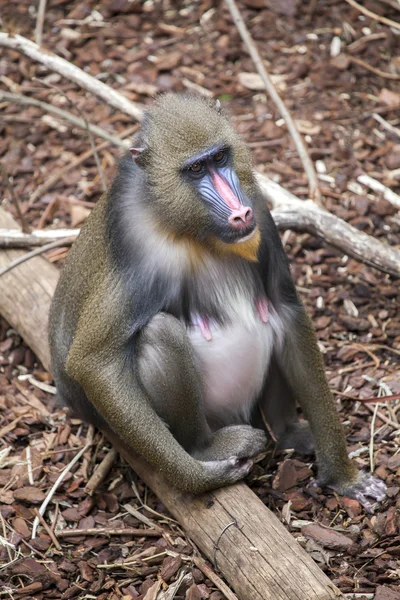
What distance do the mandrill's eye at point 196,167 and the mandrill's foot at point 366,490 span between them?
1.76m

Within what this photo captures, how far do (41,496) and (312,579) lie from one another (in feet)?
5.53

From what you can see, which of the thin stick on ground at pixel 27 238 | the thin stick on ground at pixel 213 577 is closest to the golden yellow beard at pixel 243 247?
the thin stick on ground at pixel 213 577

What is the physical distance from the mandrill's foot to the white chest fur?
64 cm

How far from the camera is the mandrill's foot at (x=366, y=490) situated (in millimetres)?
4430

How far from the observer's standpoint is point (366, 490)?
448 centimetres

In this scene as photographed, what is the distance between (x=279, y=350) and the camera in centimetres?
462

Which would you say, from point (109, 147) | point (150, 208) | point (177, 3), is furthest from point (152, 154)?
point (177, 3)

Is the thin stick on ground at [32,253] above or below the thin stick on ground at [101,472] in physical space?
above

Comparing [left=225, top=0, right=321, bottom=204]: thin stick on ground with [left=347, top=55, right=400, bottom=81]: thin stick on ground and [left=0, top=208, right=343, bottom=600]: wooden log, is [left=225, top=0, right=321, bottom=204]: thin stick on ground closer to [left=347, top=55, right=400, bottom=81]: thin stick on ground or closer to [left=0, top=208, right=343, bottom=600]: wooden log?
[left=347, top=55, right=400, bottom=81]: thin stick on ground

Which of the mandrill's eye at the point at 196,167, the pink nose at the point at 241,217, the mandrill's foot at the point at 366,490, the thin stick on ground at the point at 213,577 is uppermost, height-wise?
the mandrill's eye at the point at 196,167

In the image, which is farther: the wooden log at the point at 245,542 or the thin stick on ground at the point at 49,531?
the thin stick on ground at the point at 49,531

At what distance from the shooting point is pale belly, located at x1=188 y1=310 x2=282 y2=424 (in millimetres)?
4383

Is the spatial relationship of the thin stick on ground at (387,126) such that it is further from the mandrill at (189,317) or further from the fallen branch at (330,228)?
the mandrill at (189,317)

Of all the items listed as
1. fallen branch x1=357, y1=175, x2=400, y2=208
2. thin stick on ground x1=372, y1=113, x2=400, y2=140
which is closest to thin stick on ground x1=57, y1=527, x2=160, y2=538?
fallen branch x1=357, y1=175, x2=400, y2=208
